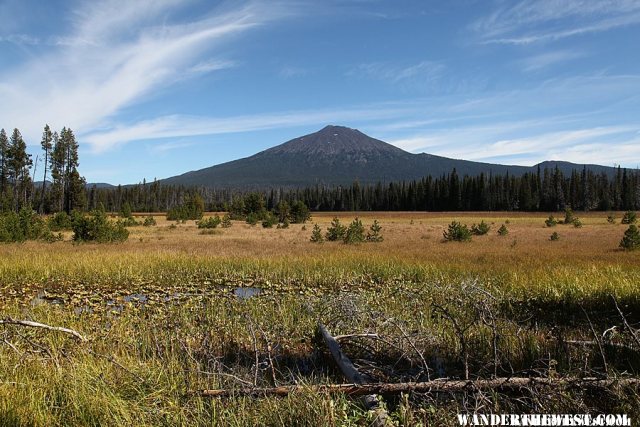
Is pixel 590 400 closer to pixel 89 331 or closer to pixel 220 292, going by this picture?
pixel 89 331

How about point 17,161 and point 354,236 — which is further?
point 17,161

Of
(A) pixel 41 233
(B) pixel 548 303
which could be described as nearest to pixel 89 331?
(B) pixel 548 303

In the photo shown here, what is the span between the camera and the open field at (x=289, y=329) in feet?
13.4

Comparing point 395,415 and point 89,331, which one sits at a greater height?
point 395,415

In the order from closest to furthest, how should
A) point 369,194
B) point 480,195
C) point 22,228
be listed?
1. point 22,228
2. point 480,195
3. point 369,194

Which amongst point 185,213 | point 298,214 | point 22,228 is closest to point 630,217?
point 298,214

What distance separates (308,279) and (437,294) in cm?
483

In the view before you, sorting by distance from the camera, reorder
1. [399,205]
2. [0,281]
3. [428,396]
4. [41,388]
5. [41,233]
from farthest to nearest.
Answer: [399,205]
[41,233]
[0,281]
[41,388]
[428,396]

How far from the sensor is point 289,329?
823 cm

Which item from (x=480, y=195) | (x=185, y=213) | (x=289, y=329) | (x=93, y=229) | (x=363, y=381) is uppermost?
(x=480, y=195)

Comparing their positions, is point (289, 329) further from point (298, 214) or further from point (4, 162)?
point (4, 162)

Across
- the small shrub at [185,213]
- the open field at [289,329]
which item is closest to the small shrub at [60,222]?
the small shrub at [185,213]

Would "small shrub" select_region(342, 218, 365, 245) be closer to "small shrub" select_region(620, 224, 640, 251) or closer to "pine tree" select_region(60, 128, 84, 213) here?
"small shrub" select_region(620, 224, 640, 251)

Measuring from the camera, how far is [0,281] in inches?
539
